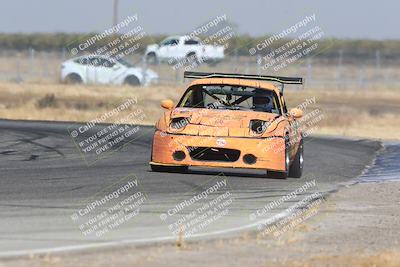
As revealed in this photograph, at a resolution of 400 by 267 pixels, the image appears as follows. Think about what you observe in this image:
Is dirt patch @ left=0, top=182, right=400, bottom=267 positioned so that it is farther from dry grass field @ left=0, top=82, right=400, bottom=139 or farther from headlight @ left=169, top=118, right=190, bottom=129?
dry grass field @ left=0, top=82, right=400, bottom=139

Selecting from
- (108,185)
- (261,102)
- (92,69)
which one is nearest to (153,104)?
(92,69)

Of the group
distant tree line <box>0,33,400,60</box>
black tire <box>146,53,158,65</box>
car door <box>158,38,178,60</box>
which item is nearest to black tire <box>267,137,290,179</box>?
black tire <box>146,53,158,65</box>

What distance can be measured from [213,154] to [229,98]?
1741mm

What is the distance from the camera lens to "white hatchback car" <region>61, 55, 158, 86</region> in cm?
4994

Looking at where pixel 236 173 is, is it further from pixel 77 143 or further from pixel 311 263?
pixel 311 263

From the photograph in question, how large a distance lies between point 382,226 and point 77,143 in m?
→ 10.8

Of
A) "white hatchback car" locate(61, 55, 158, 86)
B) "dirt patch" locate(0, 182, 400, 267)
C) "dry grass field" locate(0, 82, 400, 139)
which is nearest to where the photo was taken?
"dirt patch" locate(0, 182, 400, 267)

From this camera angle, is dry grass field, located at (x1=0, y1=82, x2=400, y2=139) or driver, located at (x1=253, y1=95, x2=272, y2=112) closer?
driver, located at (x1=253, y1=95, x2=272, y2=112)

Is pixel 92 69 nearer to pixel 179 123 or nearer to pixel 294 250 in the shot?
pixel 179 123

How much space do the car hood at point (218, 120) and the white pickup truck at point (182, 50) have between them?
45136mm

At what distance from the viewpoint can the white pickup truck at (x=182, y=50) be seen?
61969mm

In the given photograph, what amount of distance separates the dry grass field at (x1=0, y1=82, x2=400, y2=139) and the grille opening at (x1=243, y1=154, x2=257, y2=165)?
13928 millimetres

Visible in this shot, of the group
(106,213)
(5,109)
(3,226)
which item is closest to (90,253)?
(3,226)

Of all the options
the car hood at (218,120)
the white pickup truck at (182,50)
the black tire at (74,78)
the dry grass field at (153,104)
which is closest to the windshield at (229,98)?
the car hood at (218,120)
